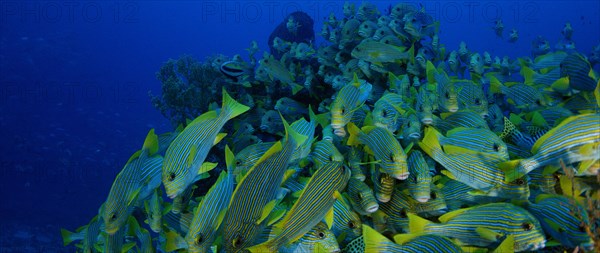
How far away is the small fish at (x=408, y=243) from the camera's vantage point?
5.80 ft

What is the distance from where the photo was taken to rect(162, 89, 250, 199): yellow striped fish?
2109mm

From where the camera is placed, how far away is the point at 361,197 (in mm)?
2250

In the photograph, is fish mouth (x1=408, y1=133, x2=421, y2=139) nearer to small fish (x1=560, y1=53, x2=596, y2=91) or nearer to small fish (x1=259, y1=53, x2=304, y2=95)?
small fish (x1=560, y1=53, x2=596, y2=91)

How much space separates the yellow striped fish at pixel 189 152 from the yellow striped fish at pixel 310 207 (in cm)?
63

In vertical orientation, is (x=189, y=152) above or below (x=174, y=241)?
above

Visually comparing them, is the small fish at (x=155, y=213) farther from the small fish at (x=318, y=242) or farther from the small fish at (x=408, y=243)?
the small fish at (x=408, y=243)

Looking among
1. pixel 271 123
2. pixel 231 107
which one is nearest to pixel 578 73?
pixel 231 107

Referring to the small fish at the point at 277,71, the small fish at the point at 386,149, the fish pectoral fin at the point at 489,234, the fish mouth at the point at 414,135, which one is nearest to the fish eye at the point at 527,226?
the fish pectoral fin at the point at 489,234

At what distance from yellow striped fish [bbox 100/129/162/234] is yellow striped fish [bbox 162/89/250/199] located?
0.31m

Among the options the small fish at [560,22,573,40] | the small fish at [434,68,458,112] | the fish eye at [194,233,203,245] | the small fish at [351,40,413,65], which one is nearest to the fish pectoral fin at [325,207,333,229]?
the fish eye at [194,233,203,245]

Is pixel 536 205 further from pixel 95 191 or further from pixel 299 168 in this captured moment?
pixel 95 191

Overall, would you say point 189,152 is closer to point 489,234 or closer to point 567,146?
point 489,234

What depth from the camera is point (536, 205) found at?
6.39 ft

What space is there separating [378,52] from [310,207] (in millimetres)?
2842
